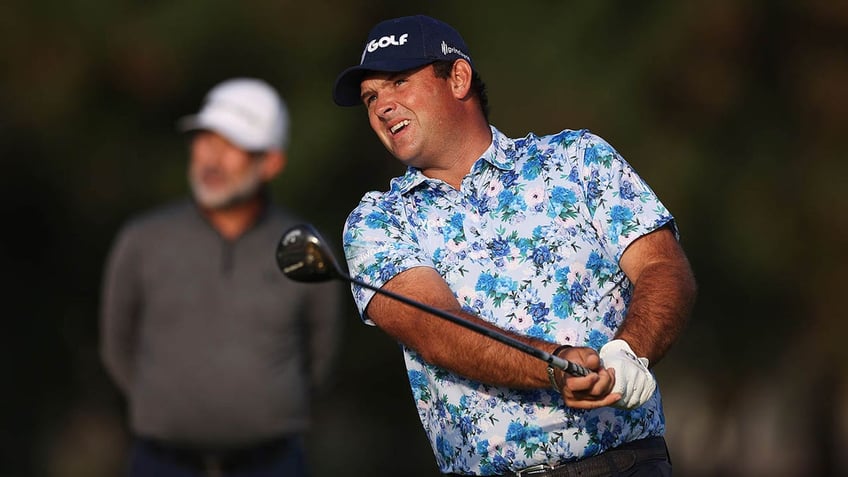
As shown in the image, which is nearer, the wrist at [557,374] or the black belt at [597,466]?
the wrist at [557,374]

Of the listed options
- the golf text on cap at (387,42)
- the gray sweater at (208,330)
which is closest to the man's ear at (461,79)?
the golf text on cap at (387,42)

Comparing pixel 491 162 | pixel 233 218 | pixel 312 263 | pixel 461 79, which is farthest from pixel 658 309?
pixel 233 218

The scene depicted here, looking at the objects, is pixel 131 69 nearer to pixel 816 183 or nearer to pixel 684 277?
pixel 816 183

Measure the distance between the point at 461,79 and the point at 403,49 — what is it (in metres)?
0.23

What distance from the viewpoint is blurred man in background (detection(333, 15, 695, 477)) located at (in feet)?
13.2

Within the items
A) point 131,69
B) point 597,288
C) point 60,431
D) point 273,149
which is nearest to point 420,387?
point 597,288

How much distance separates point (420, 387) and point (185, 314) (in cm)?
223

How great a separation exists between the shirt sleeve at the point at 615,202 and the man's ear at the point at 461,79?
0.51 meters

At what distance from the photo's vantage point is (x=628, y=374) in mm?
3725

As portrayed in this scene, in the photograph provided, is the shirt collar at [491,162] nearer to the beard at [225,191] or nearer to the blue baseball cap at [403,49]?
the blue baseball cap at [403,49]

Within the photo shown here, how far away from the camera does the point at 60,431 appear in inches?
499

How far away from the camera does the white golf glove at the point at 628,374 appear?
372cm

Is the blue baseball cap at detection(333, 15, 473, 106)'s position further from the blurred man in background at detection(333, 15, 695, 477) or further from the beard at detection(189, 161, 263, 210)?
the beard at detection(189, 161, 263, 210)

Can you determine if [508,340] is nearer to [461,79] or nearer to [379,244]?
[379,244]
